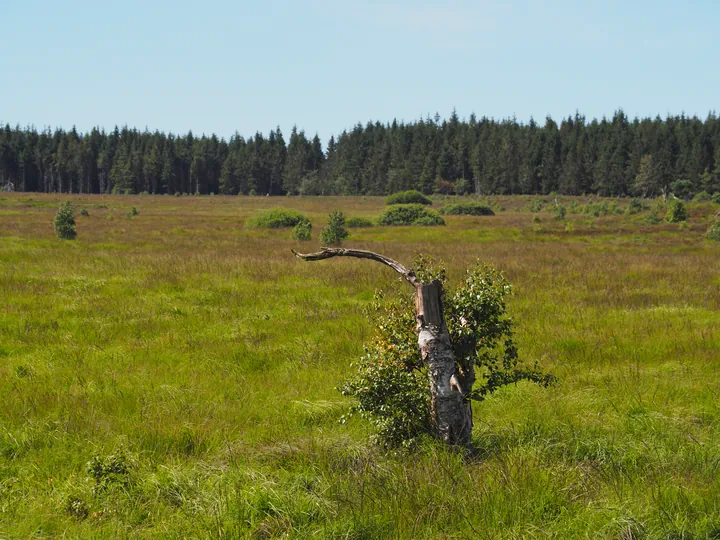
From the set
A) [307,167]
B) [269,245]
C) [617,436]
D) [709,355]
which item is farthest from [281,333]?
[307,167]

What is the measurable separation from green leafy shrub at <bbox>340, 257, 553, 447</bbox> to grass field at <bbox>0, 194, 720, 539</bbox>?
13.1 inches

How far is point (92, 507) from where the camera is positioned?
4.52m

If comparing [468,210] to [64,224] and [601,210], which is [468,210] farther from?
[64,224]

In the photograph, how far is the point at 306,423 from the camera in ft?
21.7

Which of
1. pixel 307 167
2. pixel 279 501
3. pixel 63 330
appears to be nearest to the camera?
pixel 279 501

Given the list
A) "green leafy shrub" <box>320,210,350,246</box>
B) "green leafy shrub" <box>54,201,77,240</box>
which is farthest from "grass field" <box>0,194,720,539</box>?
"green leafy shrub" <box>320,210,350,246</box>

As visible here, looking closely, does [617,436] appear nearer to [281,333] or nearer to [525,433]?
[525,433]

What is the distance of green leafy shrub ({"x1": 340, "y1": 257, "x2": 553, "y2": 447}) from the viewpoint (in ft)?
17.3

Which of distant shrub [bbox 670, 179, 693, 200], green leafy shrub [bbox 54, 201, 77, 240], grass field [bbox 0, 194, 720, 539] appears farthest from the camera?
distant shrub [bbox 670, 179, 693, 200]

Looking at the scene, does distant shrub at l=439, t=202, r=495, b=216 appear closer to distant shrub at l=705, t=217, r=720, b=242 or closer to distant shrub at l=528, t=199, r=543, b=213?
→ distant shrub at l=528, t=199, r=543, b=213

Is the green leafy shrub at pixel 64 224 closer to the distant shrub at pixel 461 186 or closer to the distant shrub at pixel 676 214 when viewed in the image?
the distant shrub at pixel 676 214

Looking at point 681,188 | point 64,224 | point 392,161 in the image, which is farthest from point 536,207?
point 64,224

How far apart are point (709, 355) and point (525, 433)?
4867 mm

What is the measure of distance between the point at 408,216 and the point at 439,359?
46849 mm
